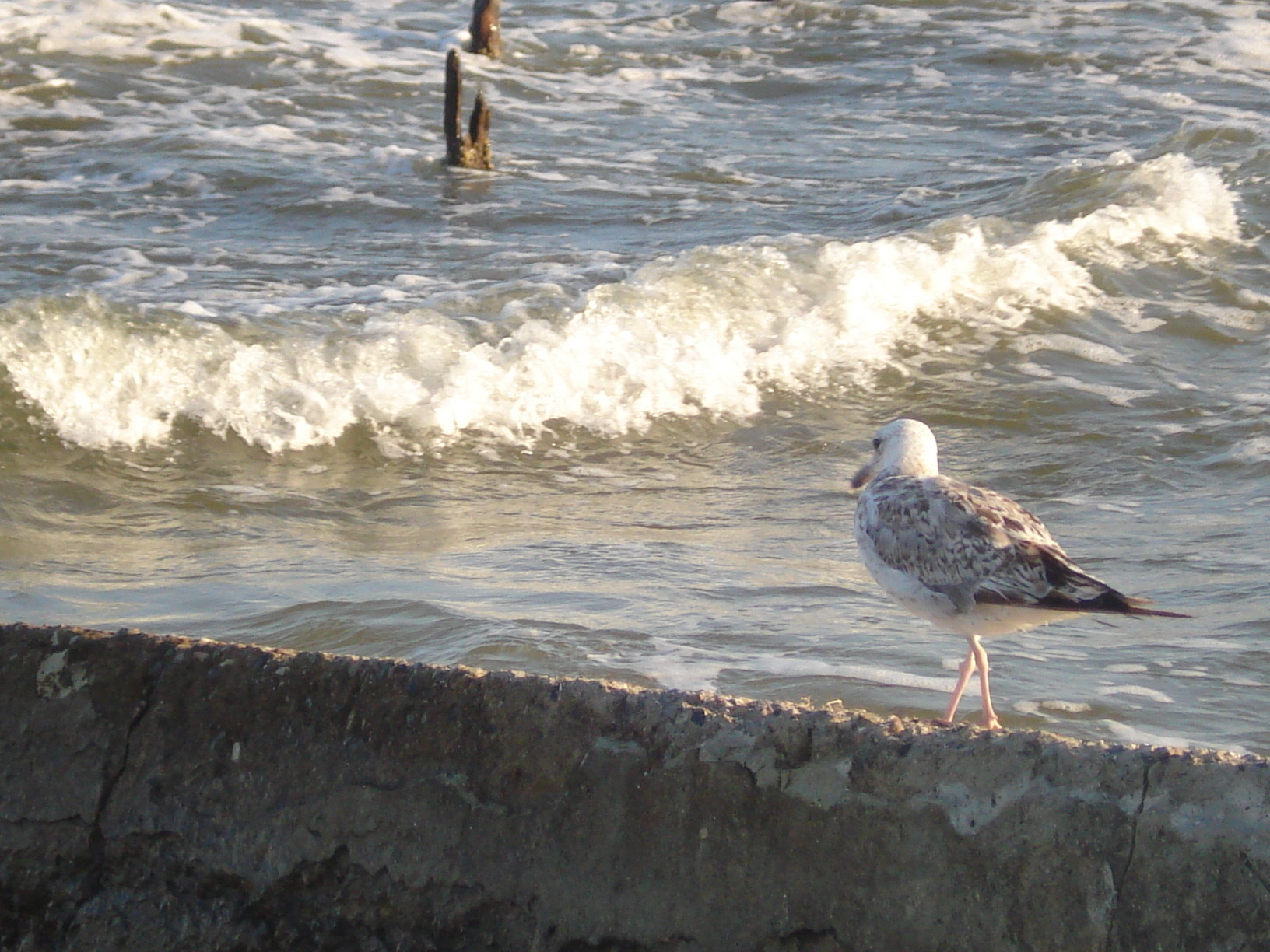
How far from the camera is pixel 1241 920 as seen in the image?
82.6 inches

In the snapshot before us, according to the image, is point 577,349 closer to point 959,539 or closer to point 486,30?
point 959,539

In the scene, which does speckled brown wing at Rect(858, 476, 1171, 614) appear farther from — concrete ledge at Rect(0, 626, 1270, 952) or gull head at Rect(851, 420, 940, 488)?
concrete ledge at Rect(0, 626, 1270, 952)

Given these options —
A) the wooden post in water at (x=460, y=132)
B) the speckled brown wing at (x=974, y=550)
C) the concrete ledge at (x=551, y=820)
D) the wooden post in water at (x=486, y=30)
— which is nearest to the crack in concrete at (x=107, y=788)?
the concrete ledge at (x=551, y=820)

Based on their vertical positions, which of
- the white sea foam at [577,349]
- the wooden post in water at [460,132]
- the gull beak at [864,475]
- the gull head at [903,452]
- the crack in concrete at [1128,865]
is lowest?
the white sea foam at [577,349]

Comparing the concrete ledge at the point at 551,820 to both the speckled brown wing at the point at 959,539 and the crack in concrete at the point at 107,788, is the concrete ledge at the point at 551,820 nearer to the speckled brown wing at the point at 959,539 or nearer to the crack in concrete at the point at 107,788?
the crack in concrete at the point at 107,788

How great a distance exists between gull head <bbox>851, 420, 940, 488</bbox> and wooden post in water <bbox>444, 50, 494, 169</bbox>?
26.4 feet

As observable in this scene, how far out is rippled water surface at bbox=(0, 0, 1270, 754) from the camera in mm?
4492

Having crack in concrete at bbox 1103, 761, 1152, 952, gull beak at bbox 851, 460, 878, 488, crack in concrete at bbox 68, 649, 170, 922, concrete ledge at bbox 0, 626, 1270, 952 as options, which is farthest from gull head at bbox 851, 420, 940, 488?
crack in concrete at bbox 68, 649, 170, 922

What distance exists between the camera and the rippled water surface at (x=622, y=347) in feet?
14.7

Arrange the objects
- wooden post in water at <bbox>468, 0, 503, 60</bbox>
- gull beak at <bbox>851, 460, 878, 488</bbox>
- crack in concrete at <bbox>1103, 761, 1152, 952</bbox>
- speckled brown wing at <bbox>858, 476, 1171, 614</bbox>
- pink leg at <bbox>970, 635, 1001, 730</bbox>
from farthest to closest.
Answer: wooden post in water at <bbox>468, 0, 503, 60</bbox>
gull beak at <bbox>851, 460, 878, 488</bbox>
pink leg at <bbox>970, 635, 1001, 730</bbox>
speckled brown wing at <bbox>858, 476, 1171, 614</bbox>
crack in concrete at <bbox>1103, 761, 1152, 952</bbox>

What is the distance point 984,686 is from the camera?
3.57m

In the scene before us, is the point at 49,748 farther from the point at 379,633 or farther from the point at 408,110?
the point at 408,110

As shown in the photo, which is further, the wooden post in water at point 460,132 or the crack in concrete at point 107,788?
the wooden post in water at point 460,132

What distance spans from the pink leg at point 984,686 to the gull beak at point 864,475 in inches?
32.3
